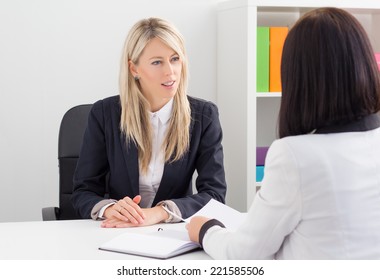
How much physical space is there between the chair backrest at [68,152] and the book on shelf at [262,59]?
1081 mm

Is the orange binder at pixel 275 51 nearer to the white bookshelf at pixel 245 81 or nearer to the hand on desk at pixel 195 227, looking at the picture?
the white bookshelf at pixel 245 81

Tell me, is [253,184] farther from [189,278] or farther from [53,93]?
[189,278]

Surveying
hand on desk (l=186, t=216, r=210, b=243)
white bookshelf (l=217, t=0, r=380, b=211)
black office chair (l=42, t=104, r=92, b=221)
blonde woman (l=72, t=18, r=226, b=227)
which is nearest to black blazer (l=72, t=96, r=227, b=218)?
blonde woman (l=72, t=18, r=226, b=227)

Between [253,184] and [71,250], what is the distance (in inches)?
68.3

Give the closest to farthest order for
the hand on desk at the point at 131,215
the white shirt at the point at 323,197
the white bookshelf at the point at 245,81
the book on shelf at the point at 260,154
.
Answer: the white shirt at the point at 323,197 < the hand on desk at the point at 131,215 < the white bookshelf at the point at 245,81 < the book on shelf at the point at 260,154

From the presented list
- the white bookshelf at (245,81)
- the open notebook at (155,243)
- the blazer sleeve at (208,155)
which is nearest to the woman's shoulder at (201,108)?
the blazer sleeve at (208,155)

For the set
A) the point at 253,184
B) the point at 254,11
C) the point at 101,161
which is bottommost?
the point at 253,184

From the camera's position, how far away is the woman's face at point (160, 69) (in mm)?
2445

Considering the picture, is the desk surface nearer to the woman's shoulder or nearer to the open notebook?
the open notebook

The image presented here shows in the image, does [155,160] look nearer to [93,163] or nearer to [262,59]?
[93,163]

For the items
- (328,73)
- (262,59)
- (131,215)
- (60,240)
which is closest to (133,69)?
A: (131,215)

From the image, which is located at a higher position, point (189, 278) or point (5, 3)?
point (5, 3)

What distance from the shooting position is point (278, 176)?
4.54 ft

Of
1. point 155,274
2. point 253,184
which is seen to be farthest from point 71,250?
point 253,184
